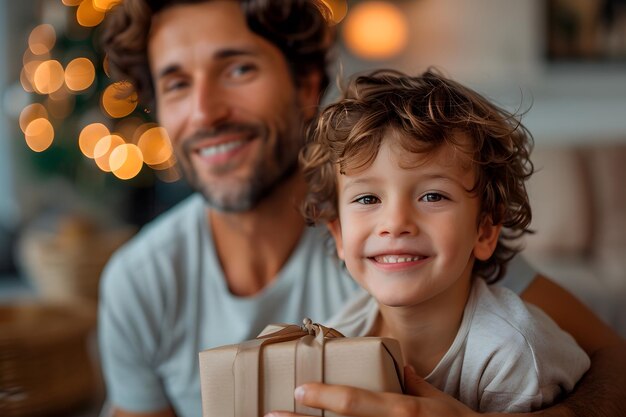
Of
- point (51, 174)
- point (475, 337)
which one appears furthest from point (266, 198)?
point (51, 174)

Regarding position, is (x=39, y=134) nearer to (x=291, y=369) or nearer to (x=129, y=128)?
(x=129, y=128)

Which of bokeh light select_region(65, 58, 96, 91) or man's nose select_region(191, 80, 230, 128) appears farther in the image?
bokeh light select_region(65, 58, 96, 91)

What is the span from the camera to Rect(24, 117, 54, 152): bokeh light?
143 inches

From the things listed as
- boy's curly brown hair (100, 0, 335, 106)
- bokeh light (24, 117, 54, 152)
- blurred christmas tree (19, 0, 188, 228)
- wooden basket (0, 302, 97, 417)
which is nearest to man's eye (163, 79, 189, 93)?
boy's curly brown hair (100, 0, 335, 106)

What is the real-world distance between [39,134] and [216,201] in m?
2.62

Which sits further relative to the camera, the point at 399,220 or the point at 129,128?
the point at 129,128

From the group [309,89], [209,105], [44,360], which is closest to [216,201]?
[209,105]

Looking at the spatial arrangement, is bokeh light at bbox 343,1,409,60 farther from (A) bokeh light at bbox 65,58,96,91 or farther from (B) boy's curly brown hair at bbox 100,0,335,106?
(B) boy's curly brown hair at bbox 100,0,335,106

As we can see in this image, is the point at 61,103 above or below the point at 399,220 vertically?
above

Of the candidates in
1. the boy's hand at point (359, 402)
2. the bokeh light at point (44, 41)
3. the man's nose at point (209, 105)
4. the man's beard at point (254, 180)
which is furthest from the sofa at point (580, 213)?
the boy's hand at point (359, 402)

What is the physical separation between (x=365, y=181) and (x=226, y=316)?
0.64 m

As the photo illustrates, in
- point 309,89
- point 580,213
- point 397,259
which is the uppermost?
point 309,89

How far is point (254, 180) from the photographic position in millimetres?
1378

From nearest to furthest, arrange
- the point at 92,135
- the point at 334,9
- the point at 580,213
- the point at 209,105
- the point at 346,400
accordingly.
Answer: the point at 346,400 → the point at 209,105 → the point at 334,9 → the point at 580,213 → the point at 92,135
